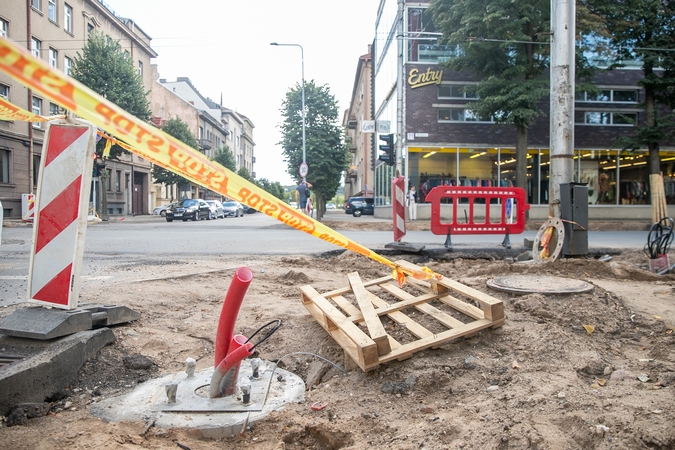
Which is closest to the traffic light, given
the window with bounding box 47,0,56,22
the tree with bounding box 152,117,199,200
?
the window with bounding box 47,0,56,22

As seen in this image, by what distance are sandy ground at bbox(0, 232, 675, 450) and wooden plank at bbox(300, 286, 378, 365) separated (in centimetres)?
19

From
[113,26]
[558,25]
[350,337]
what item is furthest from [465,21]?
[113,26]

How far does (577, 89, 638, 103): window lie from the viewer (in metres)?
25.2

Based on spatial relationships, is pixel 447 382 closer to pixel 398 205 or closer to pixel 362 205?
pixel 398 205

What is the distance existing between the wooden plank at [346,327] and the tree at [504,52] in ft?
57.7

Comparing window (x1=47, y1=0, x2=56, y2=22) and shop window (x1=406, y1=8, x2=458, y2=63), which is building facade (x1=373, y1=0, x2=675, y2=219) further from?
window (x1=47, y1=0, x2=56, y2=22)

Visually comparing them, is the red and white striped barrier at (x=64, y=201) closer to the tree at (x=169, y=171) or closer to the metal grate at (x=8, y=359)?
the metal grate at (x=8, y=359)

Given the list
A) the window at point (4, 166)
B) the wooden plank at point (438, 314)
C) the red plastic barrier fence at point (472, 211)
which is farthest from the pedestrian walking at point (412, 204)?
the window at point (4, 166)

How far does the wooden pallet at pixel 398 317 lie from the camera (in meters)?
2.98

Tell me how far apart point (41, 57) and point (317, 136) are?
17.2m

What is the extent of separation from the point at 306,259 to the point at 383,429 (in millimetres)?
6037

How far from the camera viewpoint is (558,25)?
7344mm

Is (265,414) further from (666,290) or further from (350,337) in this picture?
(666,290)

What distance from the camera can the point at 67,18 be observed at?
3219 cm
